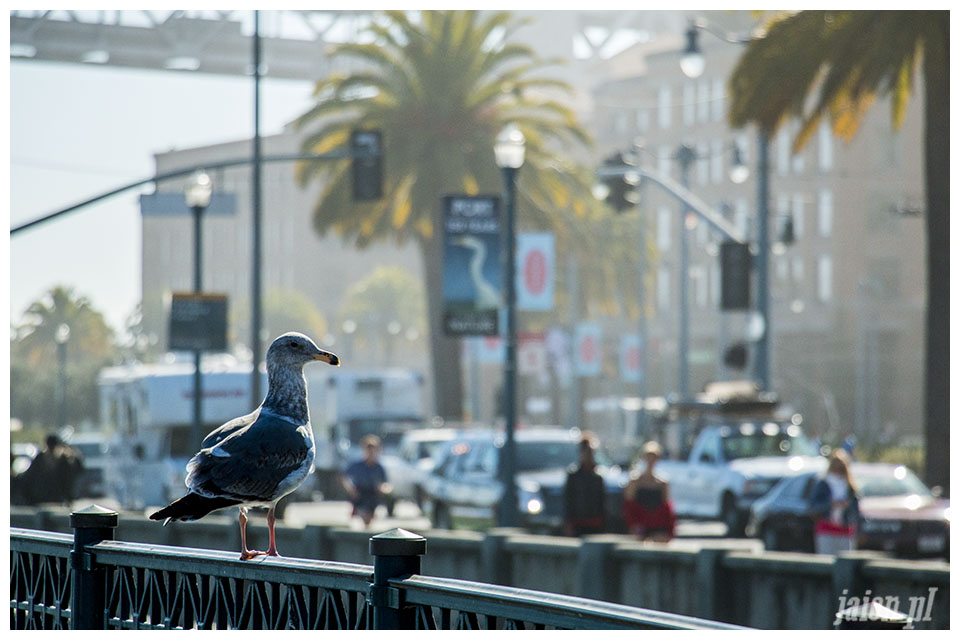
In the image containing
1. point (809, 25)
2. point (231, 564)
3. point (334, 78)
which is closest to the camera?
point (231, 564)

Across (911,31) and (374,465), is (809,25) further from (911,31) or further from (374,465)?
(374,465)

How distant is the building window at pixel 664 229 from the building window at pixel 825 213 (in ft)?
34.0

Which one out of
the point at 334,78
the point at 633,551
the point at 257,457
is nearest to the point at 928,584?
the point at 633,551

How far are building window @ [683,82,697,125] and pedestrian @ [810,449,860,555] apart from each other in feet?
299

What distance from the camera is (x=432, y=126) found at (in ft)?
131

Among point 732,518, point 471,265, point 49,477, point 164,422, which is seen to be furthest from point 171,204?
point 732,518

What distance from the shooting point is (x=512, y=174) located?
76.1ft

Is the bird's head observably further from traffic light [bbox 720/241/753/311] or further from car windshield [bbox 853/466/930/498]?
traffic light [bbox 720/241/753/311]

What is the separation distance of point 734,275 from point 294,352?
995 inches

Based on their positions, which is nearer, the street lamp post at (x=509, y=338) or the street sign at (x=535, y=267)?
the street lamp post at (x=509, y=338)

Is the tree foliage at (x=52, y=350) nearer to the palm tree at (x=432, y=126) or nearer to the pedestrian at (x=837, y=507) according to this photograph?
the palm tree at (x=432, y=126)

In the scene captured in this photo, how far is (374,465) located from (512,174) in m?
4.48

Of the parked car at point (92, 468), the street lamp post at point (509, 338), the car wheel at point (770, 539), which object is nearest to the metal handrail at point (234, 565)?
the car wheel at point (770, 539)

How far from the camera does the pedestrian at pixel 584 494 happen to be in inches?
708
